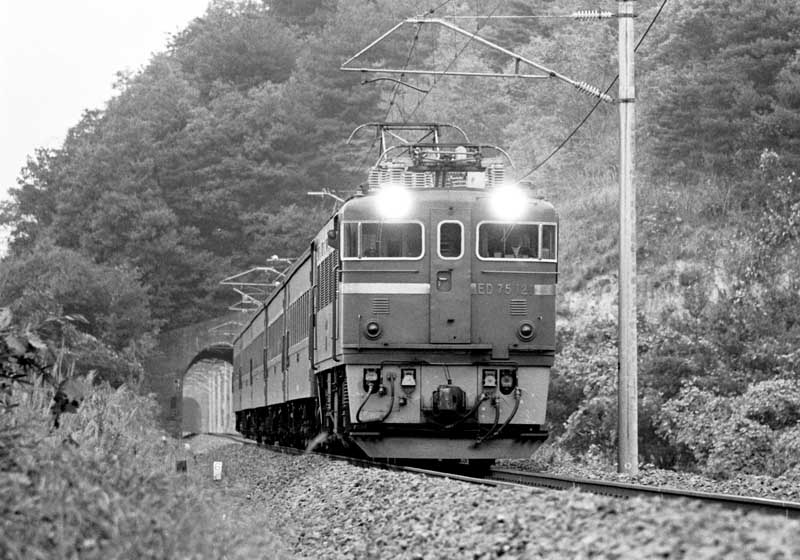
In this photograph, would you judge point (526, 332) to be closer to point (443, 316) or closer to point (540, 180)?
point (443, 316)

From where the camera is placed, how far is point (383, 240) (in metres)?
16.2

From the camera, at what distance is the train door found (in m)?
15.9

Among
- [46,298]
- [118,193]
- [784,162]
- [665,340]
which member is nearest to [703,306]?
[665,340]

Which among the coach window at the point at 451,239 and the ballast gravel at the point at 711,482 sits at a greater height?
the coach window at the point at 451,239

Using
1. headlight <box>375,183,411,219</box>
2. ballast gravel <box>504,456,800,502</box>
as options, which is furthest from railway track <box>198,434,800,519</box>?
headlight <box>375,183,411,219</box>

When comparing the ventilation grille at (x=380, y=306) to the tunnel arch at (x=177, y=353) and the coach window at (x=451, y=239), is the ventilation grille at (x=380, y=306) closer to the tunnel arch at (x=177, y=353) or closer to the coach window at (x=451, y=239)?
the coach window at (x=451, y=239)

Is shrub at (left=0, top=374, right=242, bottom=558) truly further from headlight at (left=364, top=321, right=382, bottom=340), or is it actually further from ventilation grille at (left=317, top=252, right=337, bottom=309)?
ventilation grille at (left=317, top=252, right=337, bottom=309)

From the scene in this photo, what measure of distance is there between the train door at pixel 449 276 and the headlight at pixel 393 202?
346 mm

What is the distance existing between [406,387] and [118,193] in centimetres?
4499

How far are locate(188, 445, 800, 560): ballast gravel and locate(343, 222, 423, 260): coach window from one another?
8.80ft

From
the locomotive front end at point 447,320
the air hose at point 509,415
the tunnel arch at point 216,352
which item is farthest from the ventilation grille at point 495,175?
the tunnel arch at point 216,352

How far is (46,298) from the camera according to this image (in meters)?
41.7

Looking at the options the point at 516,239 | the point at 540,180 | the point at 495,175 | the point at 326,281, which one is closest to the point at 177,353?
the point at 540,180

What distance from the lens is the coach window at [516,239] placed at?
1627 cm
